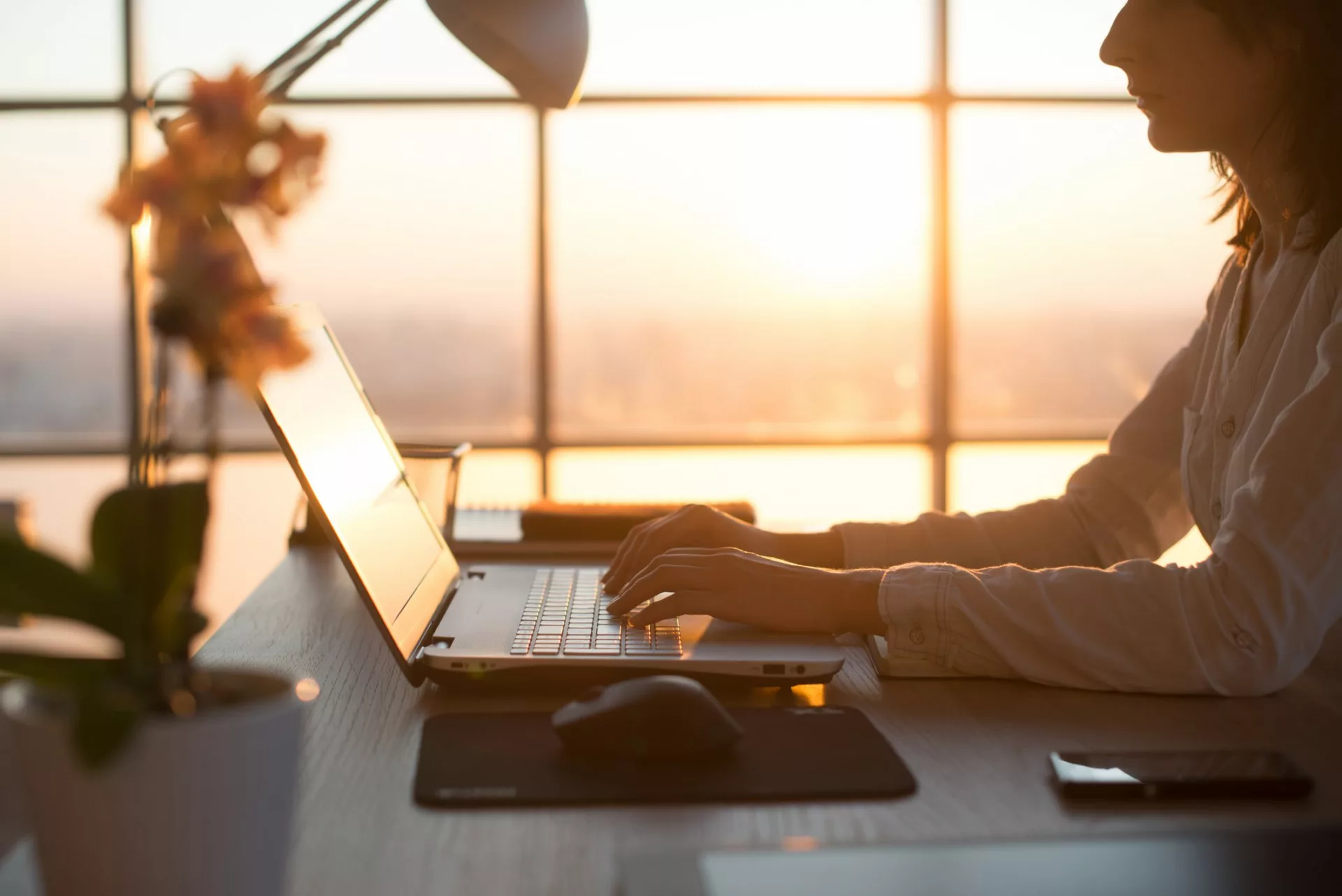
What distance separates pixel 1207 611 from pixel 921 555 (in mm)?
464

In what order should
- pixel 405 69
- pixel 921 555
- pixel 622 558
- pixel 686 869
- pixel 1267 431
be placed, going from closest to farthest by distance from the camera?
1. pixel 686 869
2. pixel 1267 431
3. pixel 622 558
4. pixel 921 555
5. pixel 405 69

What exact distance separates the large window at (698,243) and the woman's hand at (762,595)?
2.35m

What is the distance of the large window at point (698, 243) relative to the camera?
318 centimetres

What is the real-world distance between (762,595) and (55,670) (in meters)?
0.60

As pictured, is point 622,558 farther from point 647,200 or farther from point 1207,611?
point 647,200

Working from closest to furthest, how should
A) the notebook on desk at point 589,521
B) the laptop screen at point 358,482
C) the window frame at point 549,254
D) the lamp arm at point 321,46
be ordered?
1. the laptop screen at point 358,482
2. the lamp arm at point 321,46
3. the notebook on desk at point 589,521
4. the window frame at point 549,254

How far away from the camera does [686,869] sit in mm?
580

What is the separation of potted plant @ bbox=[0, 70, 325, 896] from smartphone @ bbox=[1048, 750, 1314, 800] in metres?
0.47

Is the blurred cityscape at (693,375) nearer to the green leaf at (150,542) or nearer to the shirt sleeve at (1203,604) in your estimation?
the shirt sleeve at (1203,604)

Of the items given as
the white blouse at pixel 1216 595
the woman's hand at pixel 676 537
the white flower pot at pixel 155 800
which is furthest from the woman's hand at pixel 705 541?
the white flower pot at pixel 155 800

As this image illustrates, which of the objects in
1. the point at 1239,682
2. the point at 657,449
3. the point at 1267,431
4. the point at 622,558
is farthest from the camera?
the point at 657,449

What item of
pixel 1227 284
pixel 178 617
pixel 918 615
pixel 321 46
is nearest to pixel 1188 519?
pixel 1227 284

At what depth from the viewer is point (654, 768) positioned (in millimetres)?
766

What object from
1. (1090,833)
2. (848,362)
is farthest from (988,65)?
(1090,833)
